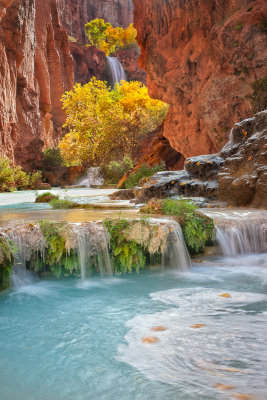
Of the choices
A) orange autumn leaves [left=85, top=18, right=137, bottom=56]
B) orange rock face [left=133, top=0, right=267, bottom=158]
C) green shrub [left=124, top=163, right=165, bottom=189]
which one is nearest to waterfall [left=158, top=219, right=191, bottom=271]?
orange rock face [left=133, top=0, right=267, bottom=158]

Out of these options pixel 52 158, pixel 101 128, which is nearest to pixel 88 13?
pixel 52 158

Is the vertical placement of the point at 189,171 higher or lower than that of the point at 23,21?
lower

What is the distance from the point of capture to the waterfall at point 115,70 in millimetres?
46062

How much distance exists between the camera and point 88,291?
4449 mm

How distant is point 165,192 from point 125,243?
15.3 feet

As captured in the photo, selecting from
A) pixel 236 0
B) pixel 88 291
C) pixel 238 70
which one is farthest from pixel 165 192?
pixel 236 0

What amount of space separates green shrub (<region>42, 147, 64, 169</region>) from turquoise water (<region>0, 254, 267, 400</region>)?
24865mm

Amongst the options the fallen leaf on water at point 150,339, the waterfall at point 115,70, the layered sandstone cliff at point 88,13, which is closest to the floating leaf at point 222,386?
the fallen leaf on water at point 150,339

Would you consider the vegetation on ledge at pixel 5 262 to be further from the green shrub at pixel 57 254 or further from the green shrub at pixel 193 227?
the green shrub at pixel 193 227

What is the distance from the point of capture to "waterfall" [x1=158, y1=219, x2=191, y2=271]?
5258 millimetres

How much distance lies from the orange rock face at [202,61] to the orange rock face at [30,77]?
263 inches

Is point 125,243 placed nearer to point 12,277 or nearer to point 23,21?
point 12,277

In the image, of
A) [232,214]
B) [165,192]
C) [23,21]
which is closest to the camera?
[232,214]

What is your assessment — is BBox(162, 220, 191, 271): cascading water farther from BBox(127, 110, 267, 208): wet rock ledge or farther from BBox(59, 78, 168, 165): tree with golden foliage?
BBox(59, 78, 168, 165): tree with golden foliage
